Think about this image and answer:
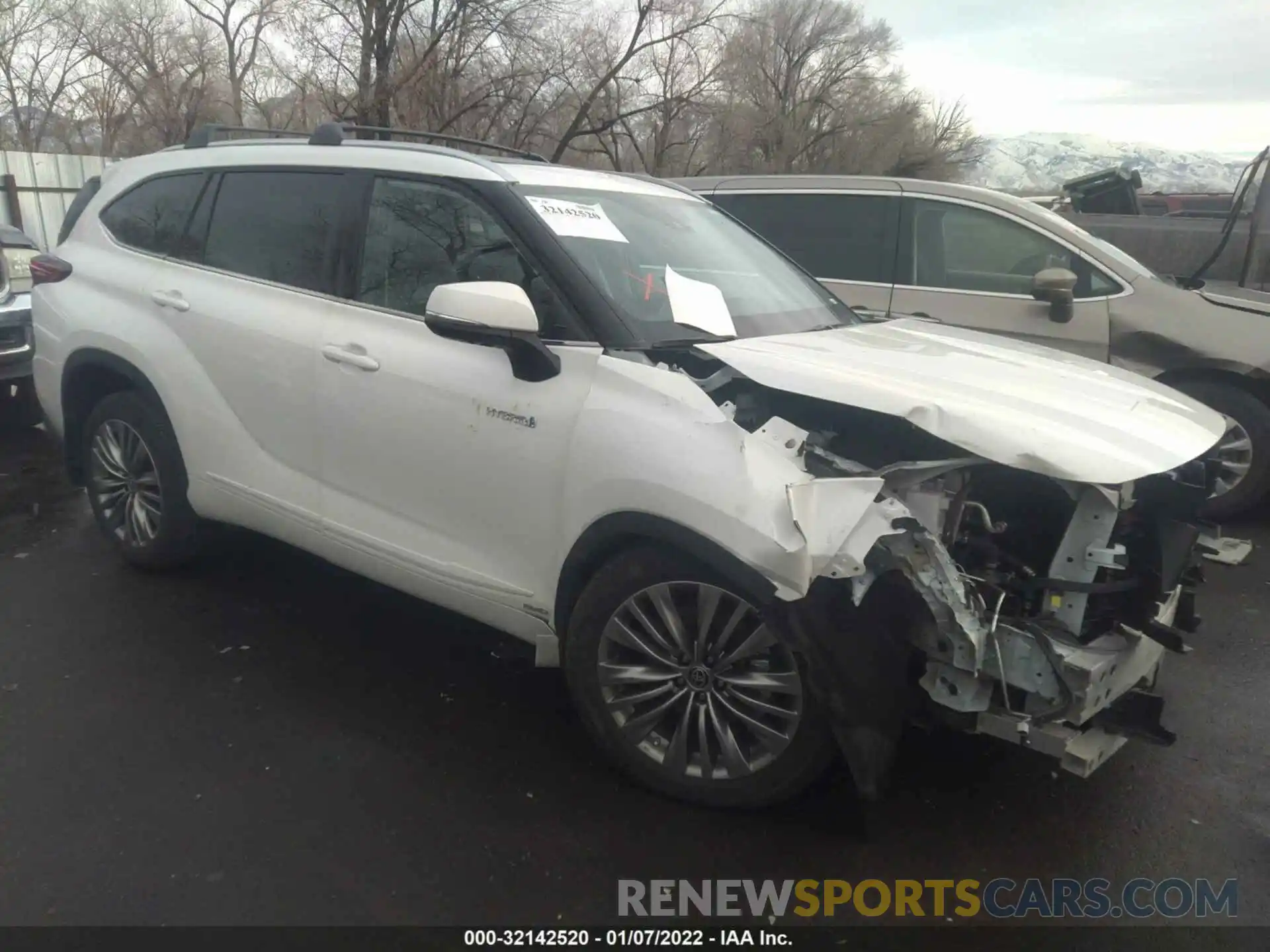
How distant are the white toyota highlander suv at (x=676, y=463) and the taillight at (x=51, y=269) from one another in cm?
81

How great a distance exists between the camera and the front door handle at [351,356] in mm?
3316

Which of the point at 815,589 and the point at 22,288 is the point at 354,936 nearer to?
the point at 815,589

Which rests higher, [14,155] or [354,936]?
[14,155]

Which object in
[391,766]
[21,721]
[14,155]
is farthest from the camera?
[14,155]

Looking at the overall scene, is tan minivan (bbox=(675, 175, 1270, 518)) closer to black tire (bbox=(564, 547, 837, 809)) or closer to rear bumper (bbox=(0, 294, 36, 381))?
black tire (bbox=(564, 547, 837, 809))

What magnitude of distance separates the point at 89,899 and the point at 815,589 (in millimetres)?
Answer: 2024

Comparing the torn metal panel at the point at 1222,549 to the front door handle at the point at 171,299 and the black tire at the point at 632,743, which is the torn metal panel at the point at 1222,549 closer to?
the black tire at the point at 632,743

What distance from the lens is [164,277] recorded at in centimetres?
409

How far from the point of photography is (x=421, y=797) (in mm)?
2930

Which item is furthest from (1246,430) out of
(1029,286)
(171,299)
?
(171,299)

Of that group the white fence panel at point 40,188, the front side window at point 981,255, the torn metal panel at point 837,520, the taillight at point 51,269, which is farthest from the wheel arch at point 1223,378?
the white fence panel at point 40,188

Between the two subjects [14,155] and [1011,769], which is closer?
[1011,769]

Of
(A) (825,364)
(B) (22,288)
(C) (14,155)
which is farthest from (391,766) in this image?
(C) (14,155)

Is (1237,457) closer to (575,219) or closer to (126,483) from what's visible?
(575,219)
